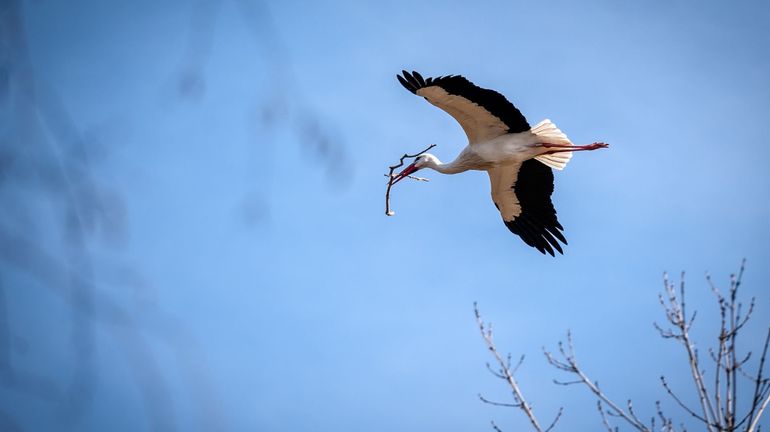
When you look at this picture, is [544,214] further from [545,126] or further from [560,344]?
[560,344]

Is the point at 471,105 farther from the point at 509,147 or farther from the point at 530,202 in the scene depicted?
the point at 530,202

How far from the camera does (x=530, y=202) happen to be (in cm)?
1036

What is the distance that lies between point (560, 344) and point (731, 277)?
4.39ft

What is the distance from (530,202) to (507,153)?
3.67 ft

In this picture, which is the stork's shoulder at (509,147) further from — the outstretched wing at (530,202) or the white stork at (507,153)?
the outstretched wing at (530,202)

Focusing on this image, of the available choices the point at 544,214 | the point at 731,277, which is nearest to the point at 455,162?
the point at 544,214

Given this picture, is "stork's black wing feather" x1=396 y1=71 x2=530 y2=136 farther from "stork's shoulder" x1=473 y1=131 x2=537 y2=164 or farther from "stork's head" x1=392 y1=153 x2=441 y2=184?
"stork's head" x1=392 y1=153 x2=441 y2=184

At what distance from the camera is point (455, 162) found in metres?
10.0

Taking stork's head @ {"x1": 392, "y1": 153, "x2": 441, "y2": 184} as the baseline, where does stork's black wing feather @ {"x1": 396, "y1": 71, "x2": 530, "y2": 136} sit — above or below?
below

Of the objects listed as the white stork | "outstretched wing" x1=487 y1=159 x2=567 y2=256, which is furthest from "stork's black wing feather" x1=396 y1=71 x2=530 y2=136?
"outstretched wing" x1=487 y1=159 x2=567 y2=256

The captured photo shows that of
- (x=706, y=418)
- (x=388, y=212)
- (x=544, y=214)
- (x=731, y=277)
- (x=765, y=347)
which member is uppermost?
(x=544, y=214)

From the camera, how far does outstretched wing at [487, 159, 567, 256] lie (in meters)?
10.2

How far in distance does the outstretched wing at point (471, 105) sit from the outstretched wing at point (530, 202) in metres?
0.82

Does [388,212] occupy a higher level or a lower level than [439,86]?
lower
